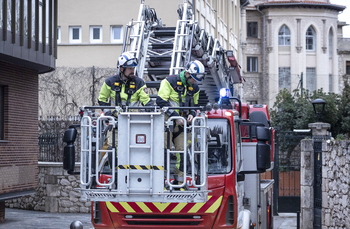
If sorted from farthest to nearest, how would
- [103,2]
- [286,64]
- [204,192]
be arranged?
[286,64], [103,2], [204,192]

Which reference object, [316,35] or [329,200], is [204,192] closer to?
[329,200]

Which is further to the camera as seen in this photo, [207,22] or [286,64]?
[286,64]

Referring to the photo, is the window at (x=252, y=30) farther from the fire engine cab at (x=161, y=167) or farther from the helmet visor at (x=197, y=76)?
the helmet visor at (x=197, y=76)

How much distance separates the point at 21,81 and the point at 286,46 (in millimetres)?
41841

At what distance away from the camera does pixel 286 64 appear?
55344mm

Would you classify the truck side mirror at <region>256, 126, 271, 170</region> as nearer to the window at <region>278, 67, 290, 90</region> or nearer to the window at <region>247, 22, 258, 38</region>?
the window at <region>278, 67, 290, 90</region>

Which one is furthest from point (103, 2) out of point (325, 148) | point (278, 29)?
point (278, 29)

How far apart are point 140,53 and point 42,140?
10697 millimetres

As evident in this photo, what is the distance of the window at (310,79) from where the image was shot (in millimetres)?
54441

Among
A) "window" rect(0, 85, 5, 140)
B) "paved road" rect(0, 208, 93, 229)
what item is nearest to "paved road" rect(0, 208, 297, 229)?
"paved road" rect(0, 208, 93, 229)

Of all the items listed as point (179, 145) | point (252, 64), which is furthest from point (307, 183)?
point (252, 64)

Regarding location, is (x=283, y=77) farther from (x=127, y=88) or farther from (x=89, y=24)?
(x=127, y=88)

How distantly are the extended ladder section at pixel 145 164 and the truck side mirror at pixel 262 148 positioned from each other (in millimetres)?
864

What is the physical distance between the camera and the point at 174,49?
36.8 ft
